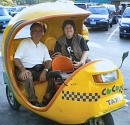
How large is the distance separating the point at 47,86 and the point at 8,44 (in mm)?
896

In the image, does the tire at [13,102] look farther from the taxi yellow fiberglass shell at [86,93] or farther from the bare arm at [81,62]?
the bare arm at [81,62]

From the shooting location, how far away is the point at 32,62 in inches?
180

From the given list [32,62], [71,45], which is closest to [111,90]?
[71,45]

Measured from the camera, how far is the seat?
4.35 meters

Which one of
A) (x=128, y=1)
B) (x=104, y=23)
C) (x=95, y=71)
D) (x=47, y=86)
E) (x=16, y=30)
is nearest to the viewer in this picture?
(x=95, y=71)

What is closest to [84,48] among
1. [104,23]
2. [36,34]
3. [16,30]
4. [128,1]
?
[36,34]

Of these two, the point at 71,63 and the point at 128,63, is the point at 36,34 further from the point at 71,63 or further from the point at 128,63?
the point at 128,63

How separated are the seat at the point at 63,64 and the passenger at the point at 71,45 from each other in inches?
11.2

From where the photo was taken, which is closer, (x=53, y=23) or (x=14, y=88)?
(x=14, y=88)

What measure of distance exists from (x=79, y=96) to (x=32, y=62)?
1.33 meters

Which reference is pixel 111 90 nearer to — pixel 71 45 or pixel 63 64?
pixel 63 64

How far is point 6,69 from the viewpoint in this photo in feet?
14.9

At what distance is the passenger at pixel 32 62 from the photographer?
4313 millimetres

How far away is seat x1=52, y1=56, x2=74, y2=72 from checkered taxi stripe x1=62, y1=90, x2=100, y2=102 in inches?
30.2
